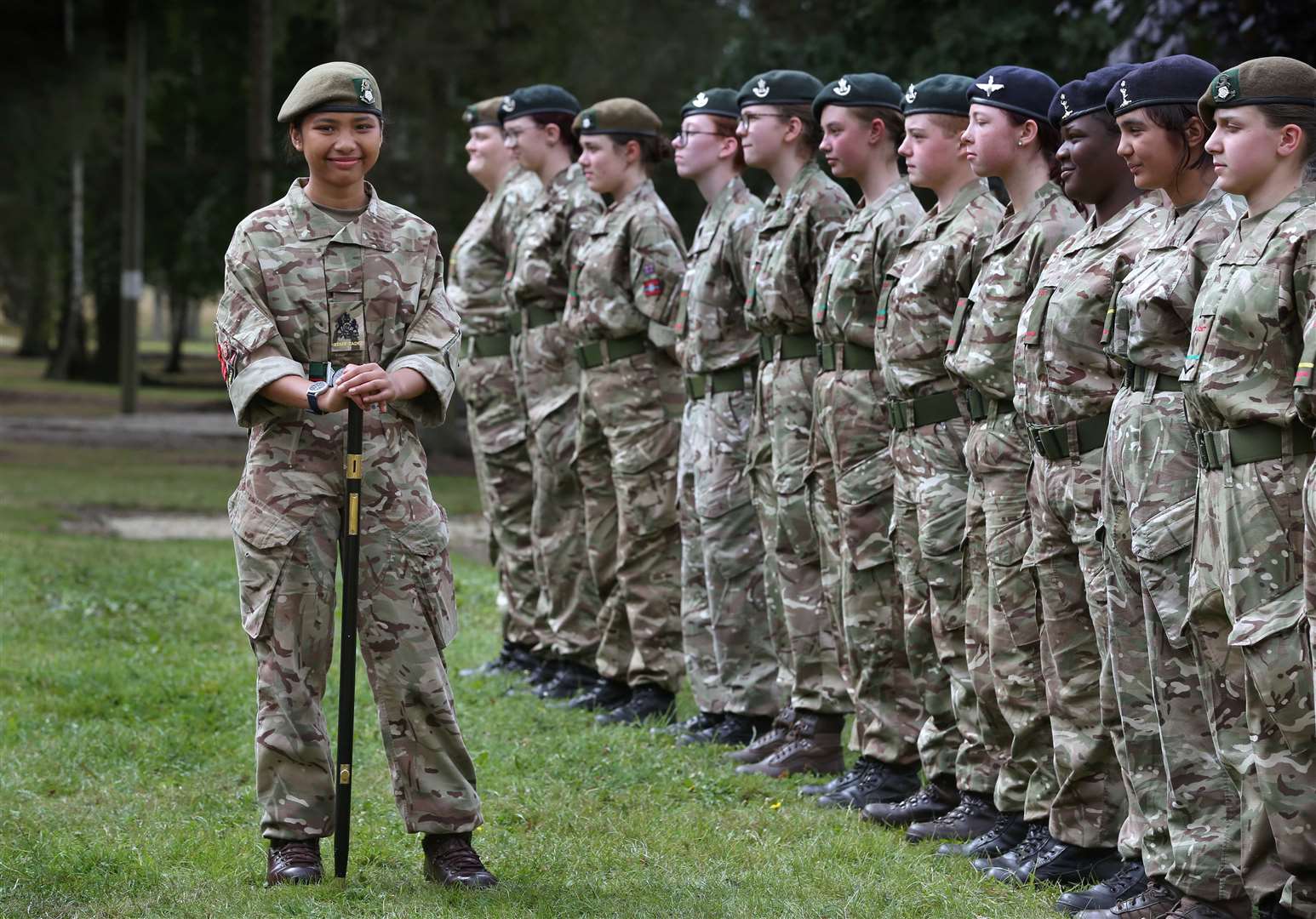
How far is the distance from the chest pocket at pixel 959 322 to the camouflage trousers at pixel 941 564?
0.32 meters

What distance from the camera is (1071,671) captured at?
17.4 feet

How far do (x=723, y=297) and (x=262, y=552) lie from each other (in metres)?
2.99

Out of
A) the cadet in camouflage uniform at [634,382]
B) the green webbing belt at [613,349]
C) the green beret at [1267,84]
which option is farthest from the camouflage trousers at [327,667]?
the green webbing belt at [613,349]

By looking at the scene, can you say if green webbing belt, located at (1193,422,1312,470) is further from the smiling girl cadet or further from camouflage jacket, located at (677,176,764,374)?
camouflage jacket, located at (677,176,764,374)

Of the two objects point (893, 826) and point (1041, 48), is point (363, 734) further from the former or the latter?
point (1041, 48)

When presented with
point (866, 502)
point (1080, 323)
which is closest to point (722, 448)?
point (866, 502)

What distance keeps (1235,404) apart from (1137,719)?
105 centimetres

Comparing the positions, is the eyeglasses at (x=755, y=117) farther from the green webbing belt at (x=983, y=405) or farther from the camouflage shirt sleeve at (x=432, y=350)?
the camouflage shirt sleeve at (x=432, y=350)

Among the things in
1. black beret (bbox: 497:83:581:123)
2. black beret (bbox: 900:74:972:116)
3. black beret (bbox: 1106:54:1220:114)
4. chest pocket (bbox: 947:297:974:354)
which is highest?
black beret (bbox: 497:83:581:123)

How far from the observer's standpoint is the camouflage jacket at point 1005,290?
18.2ft

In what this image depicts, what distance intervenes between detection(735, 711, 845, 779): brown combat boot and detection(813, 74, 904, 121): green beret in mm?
2404

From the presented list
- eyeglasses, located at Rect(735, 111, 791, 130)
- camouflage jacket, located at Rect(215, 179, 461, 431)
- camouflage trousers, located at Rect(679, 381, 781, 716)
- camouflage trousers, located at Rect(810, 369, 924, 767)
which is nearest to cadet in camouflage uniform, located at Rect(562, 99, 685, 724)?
camouflage trousers, located at Rect(679, 381, 781, 716)

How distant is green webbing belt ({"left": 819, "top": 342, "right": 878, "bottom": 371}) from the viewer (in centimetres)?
652

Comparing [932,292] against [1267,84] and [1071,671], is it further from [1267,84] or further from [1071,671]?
[1267,84]
